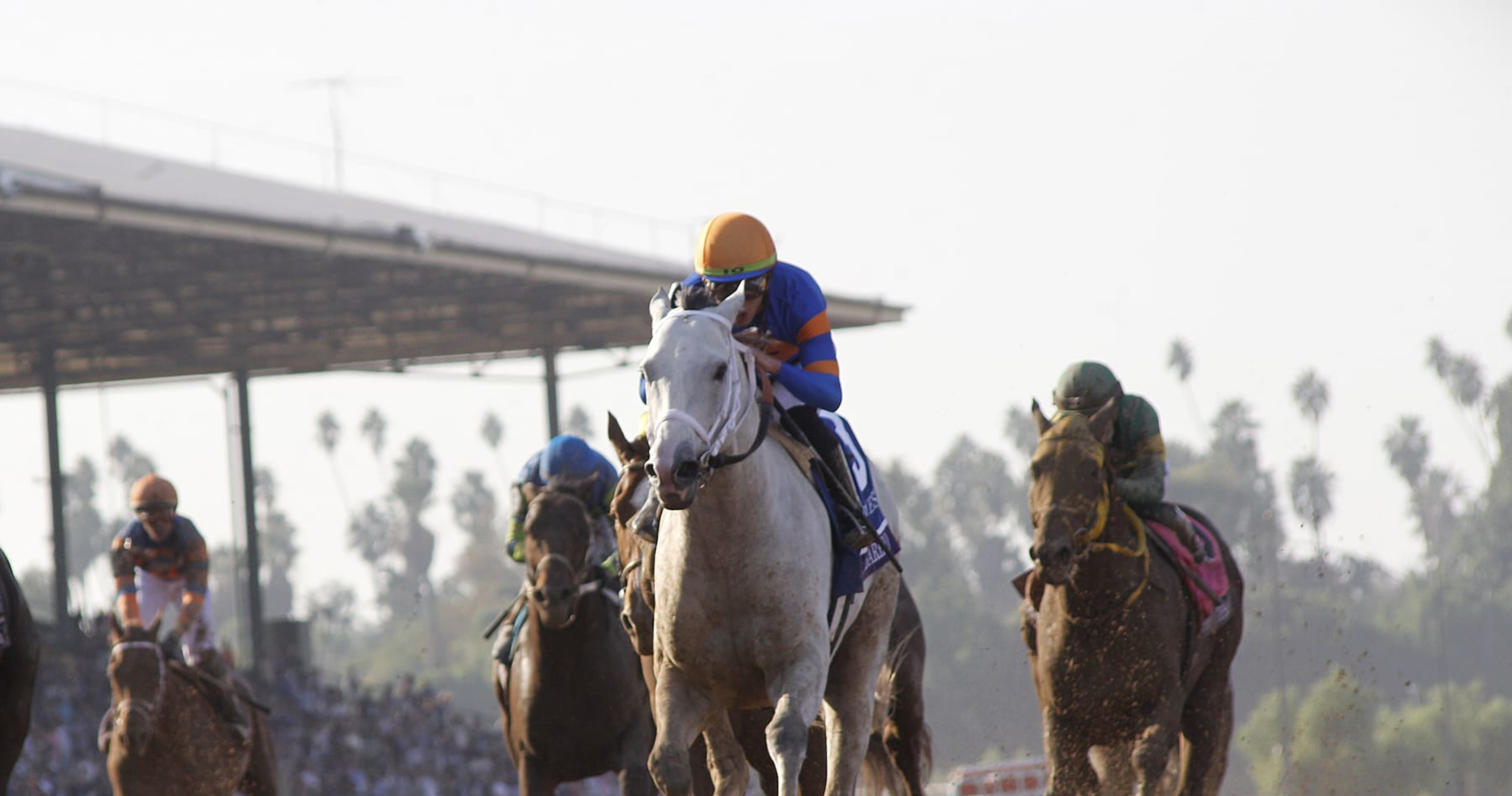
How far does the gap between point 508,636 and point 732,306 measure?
15.8ft

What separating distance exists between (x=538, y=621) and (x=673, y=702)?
12.7 ft

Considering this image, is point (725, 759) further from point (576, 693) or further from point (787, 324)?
point (576, 693)

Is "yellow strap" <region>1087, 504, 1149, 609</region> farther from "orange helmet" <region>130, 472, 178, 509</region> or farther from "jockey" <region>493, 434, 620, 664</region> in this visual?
"orange helmet" <region>130, 472, 178, 509</region>

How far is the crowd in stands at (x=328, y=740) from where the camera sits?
82.1ft

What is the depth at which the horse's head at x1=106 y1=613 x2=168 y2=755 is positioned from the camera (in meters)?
11.6

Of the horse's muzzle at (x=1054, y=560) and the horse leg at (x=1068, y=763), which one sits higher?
the horse's muzzle at (x=1054, y=560)

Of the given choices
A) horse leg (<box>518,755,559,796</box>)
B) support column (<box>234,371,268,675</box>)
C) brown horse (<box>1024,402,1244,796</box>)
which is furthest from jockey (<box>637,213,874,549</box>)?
support column (<box>234,371,268,675</box>)

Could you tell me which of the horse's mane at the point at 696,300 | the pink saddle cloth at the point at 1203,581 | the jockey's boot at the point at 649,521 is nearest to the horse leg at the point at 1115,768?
the pink saddle cloth at the point at 1203,581

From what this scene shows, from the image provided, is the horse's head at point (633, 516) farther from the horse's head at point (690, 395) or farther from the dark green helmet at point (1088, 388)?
the dark green helmet at point (1088, 388)

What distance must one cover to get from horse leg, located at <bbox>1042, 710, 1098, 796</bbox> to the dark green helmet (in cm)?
147

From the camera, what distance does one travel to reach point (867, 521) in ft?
25.1

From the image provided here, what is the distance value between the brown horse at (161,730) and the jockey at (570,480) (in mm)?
1709

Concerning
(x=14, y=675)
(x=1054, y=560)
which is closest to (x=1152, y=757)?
(x=1054, y=560)

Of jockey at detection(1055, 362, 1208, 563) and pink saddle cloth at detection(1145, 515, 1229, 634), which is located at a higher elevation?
jockey at detection(1055, 362, 1208, 563)
